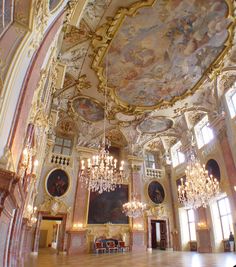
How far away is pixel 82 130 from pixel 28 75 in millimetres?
11885

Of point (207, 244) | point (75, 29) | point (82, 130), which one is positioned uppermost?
point (75, 29)

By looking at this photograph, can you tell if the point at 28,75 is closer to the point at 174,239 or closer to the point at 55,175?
the point at 55,175

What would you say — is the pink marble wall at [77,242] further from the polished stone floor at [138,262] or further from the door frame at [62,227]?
the polished stone floor at [138,262]

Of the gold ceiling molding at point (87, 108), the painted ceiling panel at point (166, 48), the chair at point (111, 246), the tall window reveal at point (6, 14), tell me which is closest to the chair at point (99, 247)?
the chair at point (111, 246)

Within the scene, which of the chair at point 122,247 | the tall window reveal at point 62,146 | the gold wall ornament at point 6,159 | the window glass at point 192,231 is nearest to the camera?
the gold wall ornament at point 6,159

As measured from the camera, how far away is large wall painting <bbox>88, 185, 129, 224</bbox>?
1420 cm

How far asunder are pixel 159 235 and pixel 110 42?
17.2 metres

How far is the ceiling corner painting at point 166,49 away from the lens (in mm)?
8594

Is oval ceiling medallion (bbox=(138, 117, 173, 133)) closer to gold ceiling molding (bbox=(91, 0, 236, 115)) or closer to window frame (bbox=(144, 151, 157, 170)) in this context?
gold ceiling molding (bbox=(91, 0, 236, 115))

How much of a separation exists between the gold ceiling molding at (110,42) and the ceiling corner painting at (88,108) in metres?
1.32

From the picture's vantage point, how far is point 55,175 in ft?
46.6

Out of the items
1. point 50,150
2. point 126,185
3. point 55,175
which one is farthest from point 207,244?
point 50,150

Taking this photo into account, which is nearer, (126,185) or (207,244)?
(207,244)

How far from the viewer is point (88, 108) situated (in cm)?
1385
